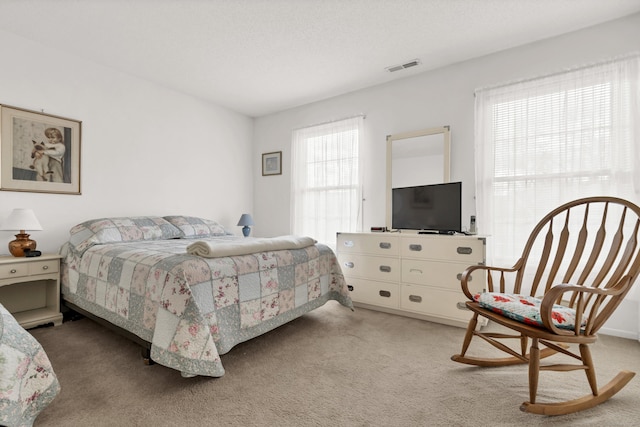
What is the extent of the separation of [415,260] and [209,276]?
6.12 ft

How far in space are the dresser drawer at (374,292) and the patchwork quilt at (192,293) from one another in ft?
1.70

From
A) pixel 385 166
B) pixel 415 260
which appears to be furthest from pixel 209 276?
pixel 385 166

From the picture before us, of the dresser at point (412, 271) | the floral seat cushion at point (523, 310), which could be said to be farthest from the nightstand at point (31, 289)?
the floral seat cushion at point (523, 310)

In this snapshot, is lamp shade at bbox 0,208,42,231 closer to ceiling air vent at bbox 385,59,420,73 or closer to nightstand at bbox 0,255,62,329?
nightstand at bbox 0,255,62,329

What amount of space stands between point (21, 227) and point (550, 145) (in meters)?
4.51

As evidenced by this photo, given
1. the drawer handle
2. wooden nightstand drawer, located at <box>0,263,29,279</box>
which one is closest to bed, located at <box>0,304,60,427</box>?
wooden nightstand drawer, located at <box>0,263,29,279</box>

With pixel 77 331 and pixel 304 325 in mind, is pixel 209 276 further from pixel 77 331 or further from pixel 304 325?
pixel 77 331

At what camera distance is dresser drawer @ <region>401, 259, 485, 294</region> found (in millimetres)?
2652

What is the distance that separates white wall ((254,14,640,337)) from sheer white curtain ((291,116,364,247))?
5.2 inches

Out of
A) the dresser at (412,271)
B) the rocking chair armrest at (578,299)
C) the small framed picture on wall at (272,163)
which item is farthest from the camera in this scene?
the small framed picture on wall at (272,163)

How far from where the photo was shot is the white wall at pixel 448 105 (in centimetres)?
259

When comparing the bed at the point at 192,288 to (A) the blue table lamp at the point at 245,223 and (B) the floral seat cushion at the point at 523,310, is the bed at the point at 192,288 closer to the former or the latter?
(B) the floral seat cushion at the point at 523,310

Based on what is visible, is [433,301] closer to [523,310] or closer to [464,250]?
[464,250]

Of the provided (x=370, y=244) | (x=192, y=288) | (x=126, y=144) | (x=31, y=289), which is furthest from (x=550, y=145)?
(x=31, y=289)
